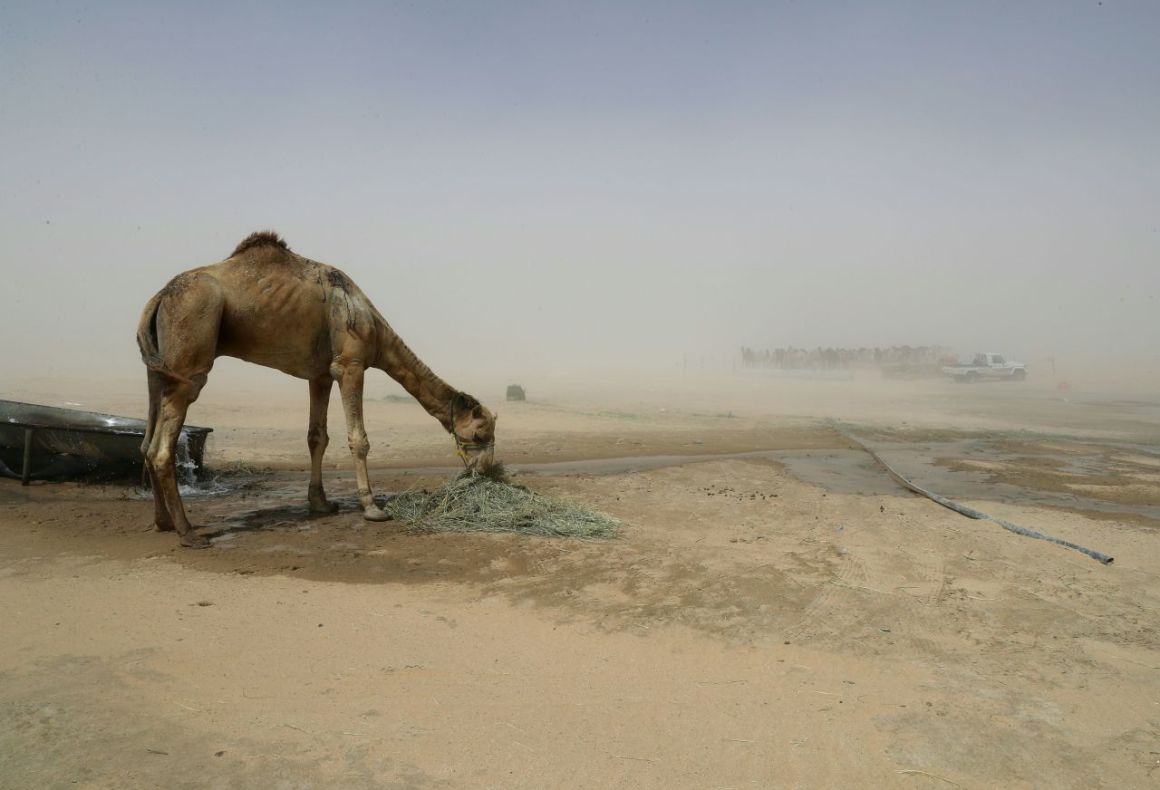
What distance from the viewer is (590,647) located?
4.76 m

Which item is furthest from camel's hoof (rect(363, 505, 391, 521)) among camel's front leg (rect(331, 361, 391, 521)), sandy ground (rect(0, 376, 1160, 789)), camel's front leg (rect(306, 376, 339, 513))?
camel's front leg (rect(306, 376, 339, 513))

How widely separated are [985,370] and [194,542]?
4594 centimetres

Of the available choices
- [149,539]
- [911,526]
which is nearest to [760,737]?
[911,526]

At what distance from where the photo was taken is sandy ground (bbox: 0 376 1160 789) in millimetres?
3393

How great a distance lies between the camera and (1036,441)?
687 inches

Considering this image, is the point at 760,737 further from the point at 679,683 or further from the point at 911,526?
the point at 911,526

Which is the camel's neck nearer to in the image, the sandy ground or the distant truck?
the sandy ground

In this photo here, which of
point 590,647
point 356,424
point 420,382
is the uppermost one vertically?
point 420,382

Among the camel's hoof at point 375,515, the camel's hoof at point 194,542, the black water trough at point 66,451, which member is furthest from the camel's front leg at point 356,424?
the black water trough at point 66,451

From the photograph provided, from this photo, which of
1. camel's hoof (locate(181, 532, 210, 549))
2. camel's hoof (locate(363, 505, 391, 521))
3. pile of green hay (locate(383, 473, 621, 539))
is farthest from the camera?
camel's hoof (locate(363, 505, 391, 521))

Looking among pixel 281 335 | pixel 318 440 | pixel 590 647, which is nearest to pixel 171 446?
pixel 281 335

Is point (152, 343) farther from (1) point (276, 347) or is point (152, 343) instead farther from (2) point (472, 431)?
(2) point (472, 431)

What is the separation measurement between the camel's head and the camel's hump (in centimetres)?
281

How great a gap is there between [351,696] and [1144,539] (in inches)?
341
